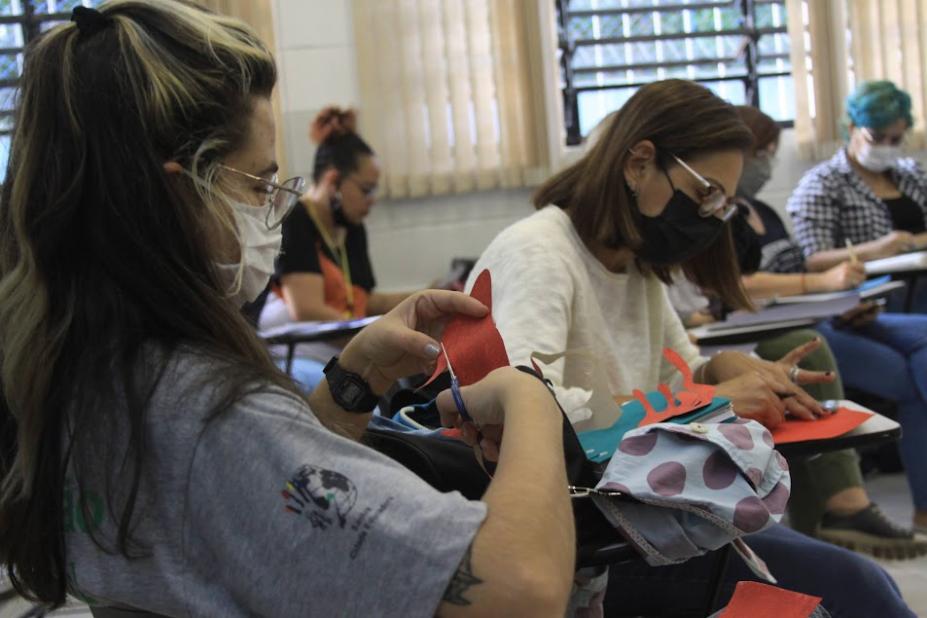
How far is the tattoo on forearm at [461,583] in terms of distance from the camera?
868 millimetres

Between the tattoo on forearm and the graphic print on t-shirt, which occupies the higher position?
the graphic print on t-shirt

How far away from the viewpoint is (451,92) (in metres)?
5.06

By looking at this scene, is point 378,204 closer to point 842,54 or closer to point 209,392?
point 842,54

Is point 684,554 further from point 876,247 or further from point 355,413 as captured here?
point 876,247

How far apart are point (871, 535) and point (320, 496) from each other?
2501 mm

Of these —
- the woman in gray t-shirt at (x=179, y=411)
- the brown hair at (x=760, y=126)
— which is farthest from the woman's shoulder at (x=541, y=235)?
the brown hair at (x=760, y=126)

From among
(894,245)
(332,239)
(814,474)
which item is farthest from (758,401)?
(332,239)

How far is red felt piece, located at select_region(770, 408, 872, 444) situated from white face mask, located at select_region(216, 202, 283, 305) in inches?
33.2

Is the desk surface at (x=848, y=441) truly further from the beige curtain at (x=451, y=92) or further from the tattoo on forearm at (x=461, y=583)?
the beige curtain at (x=451, y=92)

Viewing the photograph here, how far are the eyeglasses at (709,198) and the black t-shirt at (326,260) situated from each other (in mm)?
1905

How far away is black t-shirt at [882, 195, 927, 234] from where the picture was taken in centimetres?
435

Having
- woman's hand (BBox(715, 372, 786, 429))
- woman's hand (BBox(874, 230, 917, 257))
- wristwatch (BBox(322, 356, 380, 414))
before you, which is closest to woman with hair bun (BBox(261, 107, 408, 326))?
woman's hand (BBox(874, 230, 917, 257))

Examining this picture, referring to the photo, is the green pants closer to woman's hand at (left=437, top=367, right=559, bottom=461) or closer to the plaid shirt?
the plaid shirt

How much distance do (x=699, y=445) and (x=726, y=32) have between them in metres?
4.75
